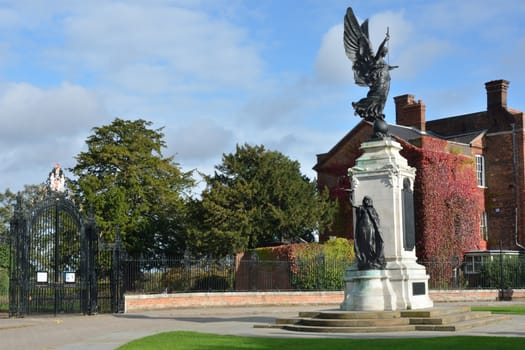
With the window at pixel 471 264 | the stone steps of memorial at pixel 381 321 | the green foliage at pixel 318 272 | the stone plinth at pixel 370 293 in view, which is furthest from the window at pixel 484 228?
the stone plinth at pixel 370 293

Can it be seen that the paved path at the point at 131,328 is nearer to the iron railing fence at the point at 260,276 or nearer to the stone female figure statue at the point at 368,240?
the stone female figure statue at the point at 368,240

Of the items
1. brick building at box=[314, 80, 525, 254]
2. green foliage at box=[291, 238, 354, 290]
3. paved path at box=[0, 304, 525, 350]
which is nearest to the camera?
paved path at box=[0, 304, 525, 350]

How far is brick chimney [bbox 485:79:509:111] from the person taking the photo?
48281 mm

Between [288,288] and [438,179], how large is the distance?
13.3m

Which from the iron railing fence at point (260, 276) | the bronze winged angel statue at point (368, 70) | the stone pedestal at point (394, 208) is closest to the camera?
the stone pedestal at point (394, 208)

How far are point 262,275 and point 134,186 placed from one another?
1590 cm

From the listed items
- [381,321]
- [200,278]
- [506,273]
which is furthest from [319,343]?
[506,273]

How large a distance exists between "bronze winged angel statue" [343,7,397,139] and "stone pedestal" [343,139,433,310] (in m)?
0.80

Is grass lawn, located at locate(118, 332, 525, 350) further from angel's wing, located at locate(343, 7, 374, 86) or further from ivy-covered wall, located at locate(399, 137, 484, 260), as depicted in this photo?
ivy-covered wall, located at locate(399, 137, 484, 260)

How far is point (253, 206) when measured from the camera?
41938mm

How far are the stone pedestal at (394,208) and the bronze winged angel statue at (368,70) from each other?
2.63 ft

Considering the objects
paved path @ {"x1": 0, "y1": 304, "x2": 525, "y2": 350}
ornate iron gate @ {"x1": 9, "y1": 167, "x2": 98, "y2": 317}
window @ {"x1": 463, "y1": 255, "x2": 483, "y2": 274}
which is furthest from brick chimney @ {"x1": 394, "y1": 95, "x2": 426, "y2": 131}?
ornate iron gate @ {"x1": 9, "y1": 167, "x2": 98, "y2": 317}

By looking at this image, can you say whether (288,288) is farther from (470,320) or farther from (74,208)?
(470,320)

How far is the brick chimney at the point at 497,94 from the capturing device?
48.3 meters
